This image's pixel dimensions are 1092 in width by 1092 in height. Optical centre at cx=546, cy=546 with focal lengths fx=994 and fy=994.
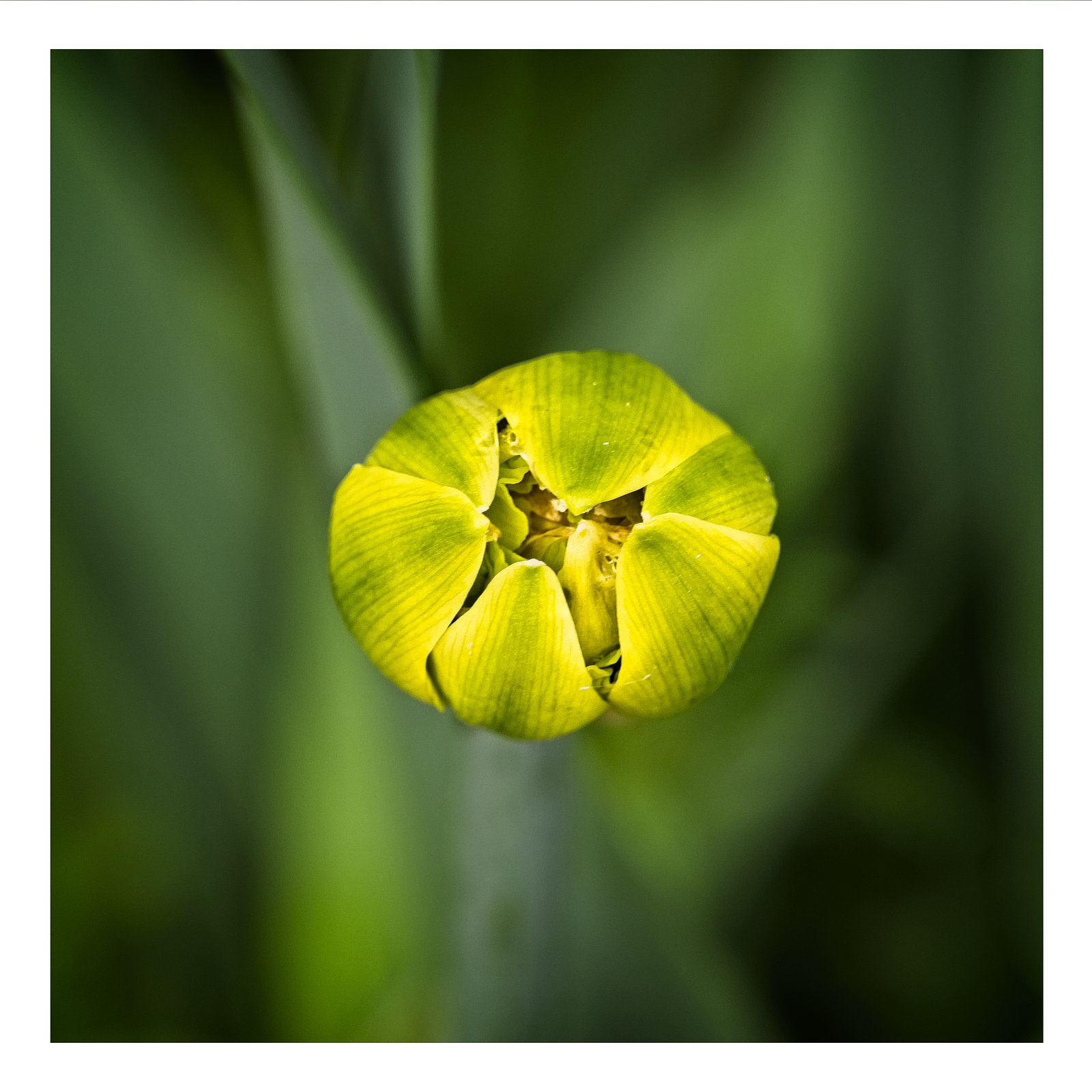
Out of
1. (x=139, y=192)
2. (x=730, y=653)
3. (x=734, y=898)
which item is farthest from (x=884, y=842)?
(x=139, y=192)

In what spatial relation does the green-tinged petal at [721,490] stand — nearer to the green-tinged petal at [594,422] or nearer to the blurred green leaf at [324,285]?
the green-tinged petal at [594,422]

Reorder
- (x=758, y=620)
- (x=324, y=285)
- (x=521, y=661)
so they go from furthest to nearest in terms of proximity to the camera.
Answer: (x=758, y=620) < (x=324, y=285) < (x=521, y=661)

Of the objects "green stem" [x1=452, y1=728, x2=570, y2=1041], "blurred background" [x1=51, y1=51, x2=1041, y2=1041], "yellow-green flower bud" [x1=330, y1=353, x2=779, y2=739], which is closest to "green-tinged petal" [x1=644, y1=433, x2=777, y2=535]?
"yellow-green flower bud" [x1=330, y1=353, x2=779, y2=739]

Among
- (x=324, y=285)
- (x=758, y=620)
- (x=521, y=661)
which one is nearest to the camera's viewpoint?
(x=521, y=661)

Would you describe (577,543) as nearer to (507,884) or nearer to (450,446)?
(450,446)

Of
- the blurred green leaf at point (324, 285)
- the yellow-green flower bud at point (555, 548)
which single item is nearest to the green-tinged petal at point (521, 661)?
the yellow-green flower bud at point (555, 548)

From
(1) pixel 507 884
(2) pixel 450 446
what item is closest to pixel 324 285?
(2) pixel 450 446

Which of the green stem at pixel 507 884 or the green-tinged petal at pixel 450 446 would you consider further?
the green stem at pixel 507 884
